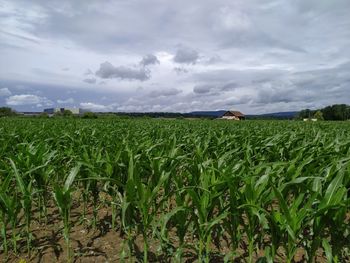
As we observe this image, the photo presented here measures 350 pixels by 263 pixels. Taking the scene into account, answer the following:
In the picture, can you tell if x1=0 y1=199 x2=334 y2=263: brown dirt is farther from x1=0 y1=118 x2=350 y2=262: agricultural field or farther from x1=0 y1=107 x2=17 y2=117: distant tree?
x1=0 y1=107 x2=17 y2=117: distant tree

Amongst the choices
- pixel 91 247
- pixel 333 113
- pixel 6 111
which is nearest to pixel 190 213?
pixel 91 247

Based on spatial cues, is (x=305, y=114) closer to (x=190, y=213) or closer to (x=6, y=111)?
(x=6, y=111)

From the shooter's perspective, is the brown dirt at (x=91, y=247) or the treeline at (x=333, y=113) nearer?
the brown dirt at (x=91, y=247)

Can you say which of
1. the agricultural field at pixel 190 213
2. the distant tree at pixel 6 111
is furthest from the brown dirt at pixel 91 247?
the distant tree at pixel 6 111

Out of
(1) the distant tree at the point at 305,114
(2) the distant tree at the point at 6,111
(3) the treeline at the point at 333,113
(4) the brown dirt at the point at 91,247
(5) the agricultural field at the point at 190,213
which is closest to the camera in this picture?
(5) the agricultural field at the point at 190,213

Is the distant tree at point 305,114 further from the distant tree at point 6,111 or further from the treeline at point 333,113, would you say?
the distant tree at point 6,111

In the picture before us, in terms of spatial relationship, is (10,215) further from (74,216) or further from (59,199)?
(74,216)

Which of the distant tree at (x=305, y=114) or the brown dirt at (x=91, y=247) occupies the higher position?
the distant tree at (x=305, y=114)

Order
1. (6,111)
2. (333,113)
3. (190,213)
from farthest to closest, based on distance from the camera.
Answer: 1. (333,113)
2. (6,111)
3. (190,213)

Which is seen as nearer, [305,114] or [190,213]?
[190,213]

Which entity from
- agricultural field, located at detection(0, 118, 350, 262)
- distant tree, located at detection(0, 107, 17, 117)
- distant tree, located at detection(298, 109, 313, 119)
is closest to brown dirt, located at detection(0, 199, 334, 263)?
agricultural field, located at detection(0, 118, 350, 262)

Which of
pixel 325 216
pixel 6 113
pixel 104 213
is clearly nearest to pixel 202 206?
pixel 325 216

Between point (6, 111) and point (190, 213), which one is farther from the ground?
point (6, 111)

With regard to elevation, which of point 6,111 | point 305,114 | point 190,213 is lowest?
point 190,213
